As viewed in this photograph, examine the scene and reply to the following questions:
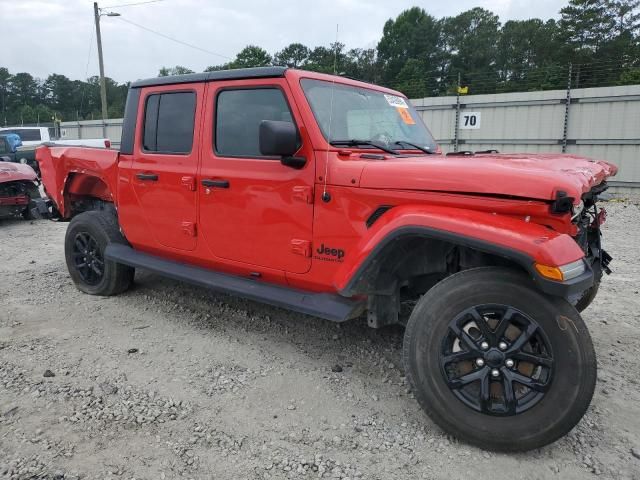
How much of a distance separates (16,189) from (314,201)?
27.7 feet

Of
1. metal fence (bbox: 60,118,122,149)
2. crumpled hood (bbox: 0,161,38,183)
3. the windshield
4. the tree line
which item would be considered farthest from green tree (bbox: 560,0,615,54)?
the windshield

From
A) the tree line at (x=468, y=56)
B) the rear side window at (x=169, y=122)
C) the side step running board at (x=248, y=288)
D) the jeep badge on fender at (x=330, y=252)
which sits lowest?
the side step running board at (x=248, y=288)

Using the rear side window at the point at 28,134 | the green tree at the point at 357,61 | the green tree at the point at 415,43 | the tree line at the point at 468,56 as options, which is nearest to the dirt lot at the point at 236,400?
the green tree at the point at 357,61

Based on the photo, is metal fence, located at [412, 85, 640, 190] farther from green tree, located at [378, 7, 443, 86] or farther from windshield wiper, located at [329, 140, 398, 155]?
green tree, located at [378, 7, 443, 86]

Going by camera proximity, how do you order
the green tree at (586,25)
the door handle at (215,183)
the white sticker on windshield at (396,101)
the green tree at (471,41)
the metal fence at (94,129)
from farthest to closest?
the green tree at (471,41)
the green tree at (586,25)
the metal fence at (94,129)
the white sticker on windshield at (396,101)
the door handle at (215,183)

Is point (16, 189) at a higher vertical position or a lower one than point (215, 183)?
lower

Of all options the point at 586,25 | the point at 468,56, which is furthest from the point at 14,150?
the point at 468,56

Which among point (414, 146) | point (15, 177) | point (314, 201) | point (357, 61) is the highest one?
point (357, 61)

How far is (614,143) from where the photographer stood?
1234 cm

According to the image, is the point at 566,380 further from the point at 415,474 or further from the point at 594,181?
the point at 594,181

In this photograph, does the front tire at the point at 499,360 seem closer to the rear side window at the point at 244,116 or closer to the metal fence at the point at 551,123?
the rear side window at the point at 244,116

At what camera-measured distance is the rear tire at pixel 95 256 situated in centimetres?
482

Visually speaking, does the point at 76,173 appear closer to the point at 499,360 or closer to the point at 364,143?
the point at 364,143

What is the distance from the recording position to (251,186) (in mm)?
3432
